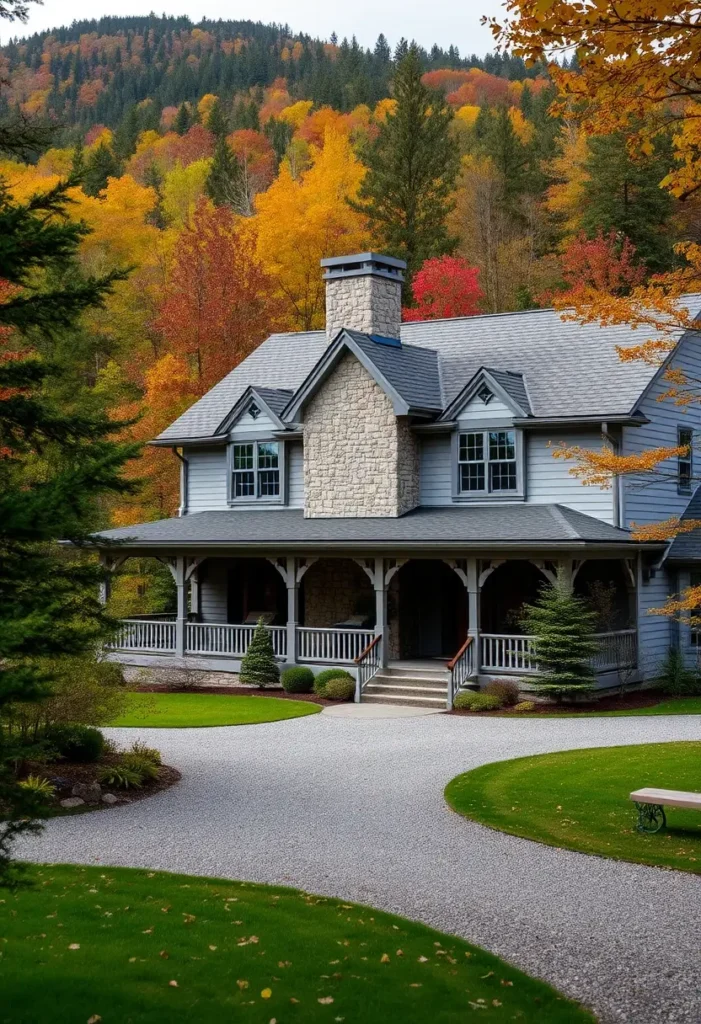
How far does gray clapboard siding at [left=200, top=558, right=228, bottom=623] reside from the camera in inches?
1243

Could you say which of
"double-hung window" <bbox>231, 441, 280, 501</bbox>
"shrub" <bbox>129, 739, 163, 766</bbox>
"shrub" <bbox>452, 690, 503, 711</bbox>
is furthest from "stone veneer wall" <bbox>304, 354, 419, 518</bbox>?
"shrub" <bbox>129, 739, 163, 766</bbox>

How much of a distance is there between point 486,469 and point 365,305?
18.0 ft

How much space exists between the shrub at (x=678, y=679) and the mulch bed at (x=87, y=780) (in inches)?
521

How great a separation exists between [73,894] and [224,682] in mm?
17186

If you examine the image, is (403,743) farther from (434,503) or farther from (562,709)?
(434,503)

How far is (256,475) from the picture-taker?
102 ft

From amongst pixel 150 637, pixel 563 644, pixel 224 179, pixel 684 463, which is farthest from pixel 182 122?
pixel 563 644

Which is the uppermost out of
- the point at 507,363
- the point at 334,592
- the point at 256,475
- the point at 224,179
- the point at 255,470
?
the point at 224,179

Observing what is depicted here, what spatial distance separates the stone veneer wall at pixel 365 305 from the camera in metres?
29.8

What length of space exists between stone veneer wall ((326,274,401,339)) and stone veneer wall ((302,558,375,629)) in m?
5.88

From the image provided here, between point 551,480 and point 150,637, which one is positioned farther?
point 150,637

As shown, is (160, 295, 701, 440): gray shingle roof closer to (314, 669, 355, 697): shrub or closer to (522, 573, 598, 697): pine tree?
(522, 573, 598, 697): pine tree

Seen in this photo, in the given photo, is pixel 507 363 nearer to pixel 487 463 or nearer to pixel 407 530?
pixel 487 463

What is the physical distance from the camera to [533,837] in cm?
1309
